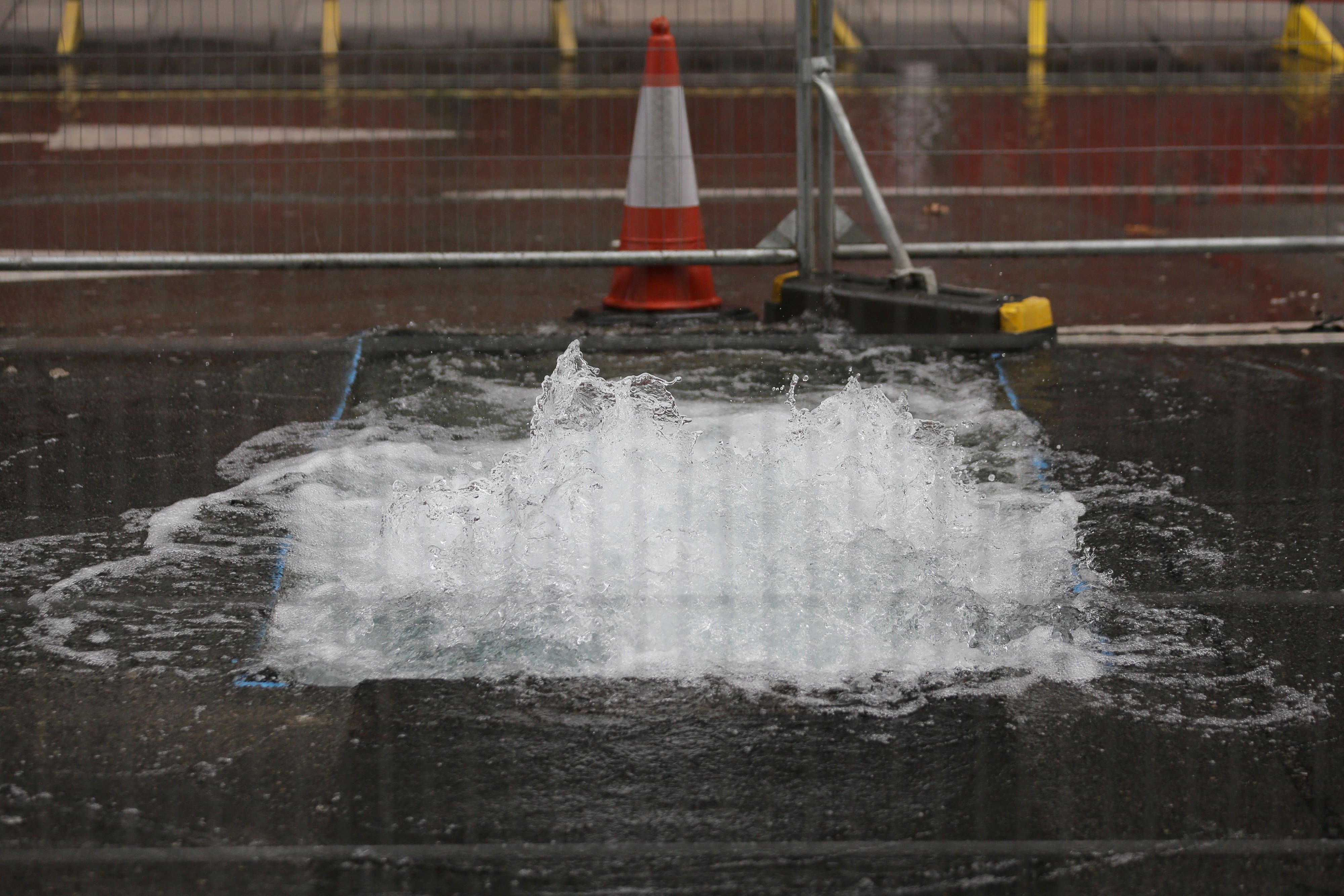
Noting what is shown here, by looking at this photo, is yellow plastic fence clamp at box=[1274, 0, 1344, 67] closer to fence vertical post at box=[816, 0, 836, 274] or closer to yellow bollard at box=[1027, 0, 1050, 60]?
yellow bollard at box=[1027, 0, 1050, 60]

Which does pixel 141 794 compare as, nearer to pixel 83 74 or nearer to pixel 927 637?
pixel 927 637

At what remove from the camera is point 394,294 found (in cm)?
720

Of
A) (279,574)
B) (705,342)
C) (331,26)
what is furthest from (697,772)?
(331,26)

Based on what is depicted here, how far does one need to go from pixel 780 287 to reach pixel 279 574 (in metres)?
3.34

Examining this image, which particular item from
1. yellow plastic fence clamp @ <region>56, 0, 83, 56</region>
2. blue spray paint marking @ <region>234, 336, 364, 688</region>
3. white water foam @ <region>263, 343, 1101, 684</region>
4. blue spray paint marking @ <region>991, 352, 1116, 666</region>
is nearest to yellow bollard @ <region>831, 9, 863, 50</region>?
yellow plastic fence clamp @ <region>56, 0, 83, 56</region>

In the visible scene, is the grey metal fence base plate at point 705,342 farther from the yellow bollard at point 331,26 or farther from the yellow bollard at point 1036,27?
the yellow bollard at point 331,26

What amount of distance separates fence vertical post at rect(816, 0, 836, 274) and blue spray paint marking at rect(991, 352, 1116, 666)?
1.01 m

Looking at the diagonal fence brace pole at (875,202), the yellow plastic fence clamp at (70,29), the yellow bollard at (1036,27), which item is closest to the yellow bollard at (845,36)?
the yellow bollard at (1036,27)

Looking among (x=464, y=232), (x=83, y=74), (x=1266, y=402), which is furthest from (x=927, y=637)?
(x=83, y=74)

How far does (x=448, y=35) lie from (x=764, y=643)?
818cm

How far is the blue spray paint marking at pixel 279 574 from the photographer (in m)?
2.97

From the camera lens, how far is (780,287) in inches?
251

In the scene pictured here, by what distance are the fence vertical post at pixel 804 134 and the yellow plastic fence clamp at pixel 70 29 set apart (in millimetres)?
4083

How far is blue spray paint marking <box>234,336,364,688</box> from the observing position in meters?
2.97
